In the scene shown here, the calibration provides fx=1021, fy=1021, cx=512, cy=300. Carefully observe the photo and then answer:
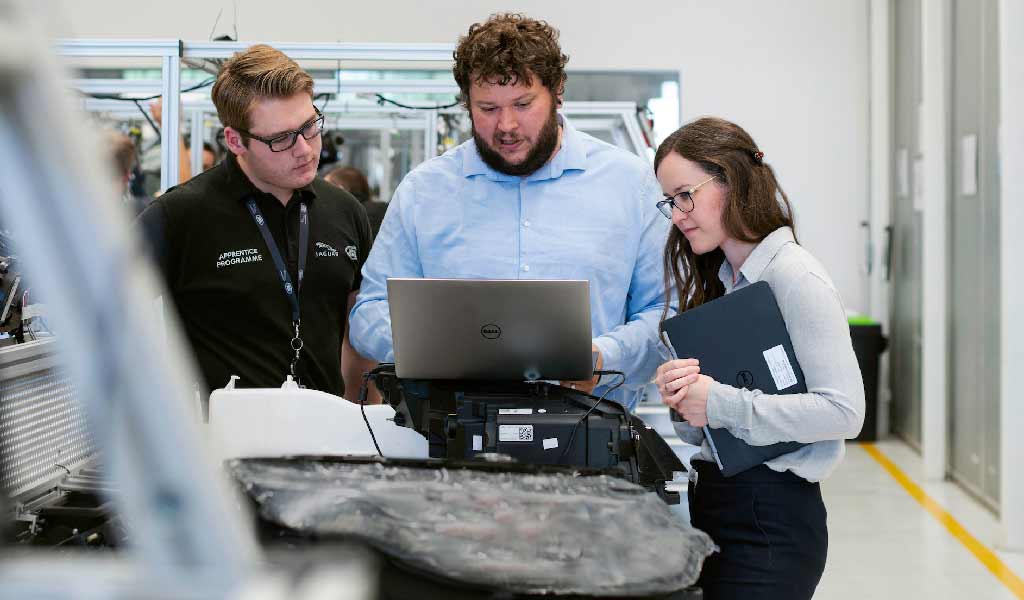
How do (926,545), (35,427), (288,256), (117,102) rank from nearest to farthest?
(35,427) → (288,256) → (926,545) → (117,102)

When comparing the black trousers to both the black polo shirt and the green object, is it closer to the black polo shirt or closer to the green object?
the black polo shirt

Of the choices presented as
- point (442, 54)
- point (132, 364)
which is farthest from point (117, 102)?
point (132, 364)

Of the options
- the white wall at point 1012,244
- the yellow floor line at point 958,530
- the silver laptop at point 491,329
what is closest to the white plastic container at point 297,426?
the silver laptop at point 491,329

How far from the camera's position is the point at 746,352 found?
1724 mm

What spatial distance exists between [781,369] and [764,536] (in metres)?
0.28

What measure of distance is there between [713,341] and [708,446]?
20 centimetres

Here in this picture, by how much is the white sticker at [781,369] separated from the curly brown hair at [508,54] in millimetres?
832

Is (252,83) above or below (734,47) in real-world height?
below

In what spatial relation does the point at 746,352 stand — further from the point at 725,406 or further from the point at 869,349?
the point at 869,349

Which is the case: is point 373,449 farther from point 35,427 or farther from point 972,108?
point 972,108

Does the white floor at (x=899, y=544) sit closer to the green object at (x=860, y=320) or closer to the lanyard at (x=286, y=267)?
the green object at (x=860, y=320)

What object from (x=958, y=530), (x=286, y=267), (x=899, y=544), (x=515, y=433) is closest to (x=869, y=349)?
(x=958, y=530)

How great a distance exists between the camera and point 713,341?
173 centimetres

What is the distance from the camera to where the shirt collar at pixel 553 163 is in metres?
2.34
